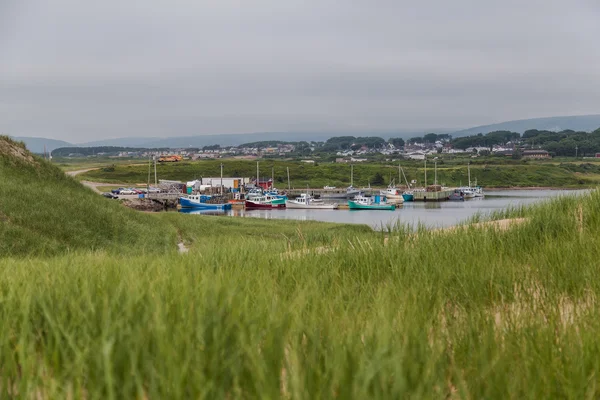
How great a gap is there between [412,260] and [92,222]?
1664 cm

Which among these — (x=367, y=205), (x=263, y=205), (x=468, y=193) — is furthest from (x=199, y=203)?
(x=468, y=193)

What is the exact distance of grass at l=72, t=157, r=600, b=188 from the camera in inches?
5017

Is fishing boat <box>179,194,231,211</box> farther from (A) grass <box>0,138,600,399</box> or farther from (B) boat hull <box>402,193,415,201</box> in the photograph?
(A) grass <box>0,138,600,399</box>

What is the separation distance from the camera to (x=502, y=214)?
12141mm

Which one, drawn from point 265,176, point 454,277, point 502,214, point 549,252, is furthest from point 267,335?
point 265,176

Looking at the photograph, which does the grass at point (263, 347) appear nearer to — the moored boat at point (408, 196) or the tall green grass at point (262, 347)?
the tall green grass at point (262, 347)

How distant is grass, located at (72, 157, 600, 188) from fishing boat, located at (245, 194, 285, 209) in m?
37.1

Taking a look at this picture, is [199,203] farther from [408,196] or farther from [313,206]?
[408,196]

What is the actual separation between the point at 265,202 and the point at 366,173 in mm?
59730

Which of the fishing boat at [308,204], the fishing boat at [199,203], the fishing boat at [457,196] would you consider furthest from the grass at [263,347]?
the fishing boat at [457,196]

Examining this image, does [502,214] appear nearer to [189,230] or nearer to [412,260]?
[412,260]

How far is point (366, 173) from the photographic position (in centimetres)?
15125

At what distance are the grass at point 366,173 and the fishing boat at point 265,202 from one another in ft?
122

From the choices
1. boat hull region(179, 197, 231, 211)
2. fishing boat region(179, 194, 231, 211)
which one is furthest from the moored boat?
boat hull region(179, 197, 231, 211)
